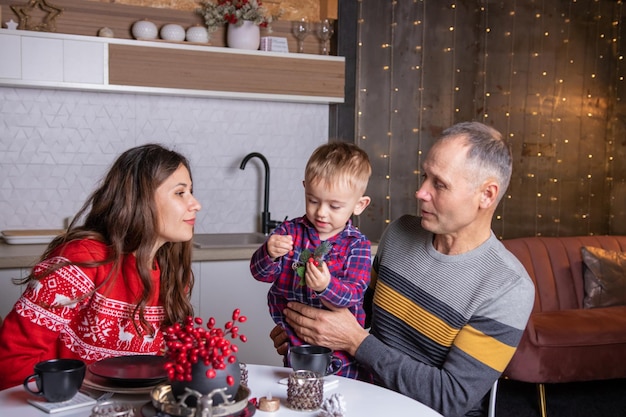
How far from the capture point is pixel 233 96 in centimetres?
434

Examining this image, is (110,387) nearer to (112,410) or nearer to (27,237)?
(112,410)

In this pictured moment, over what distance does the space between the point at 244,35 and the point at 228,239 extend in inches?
48.1

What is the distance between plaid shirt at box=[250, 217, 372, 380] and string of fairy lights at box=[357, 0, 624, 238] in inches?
104

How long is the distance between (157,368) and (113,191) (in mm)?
681

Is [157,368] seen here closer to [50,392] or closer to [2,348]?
[50,392]

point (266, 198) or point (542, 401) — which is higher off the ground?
point (266, 198)

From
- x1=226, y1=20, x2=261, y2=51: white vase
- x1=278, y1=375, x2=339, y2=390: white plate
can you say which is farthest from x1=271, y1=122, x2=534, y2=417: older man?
x1=226, y1=20, x2=261, y2=51: white vase

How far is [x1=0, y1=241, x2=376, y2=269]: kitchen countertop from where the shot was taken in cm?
353

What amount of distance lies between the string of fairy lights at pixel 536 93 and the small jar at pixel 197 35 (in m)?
1.29

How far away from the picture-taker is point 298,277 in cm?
229

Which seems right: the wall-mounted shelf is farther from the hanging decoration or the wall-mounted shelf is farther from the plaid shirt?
the plaid shirt

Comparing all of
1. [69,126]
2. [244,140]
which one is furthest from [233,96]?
[69,126]

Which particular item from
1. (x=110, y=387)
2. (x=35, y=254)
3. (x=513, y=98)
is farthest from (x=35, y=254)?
(x=513, y=98)

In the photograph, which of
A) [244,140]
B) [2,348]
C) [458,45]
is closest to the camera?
[2,348]
